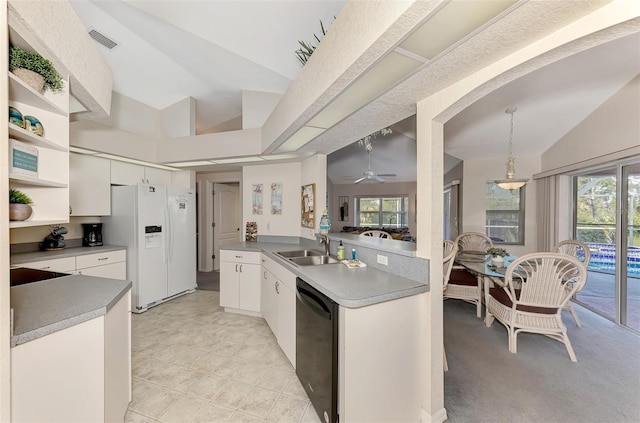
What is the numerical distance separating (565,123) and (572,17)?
3.62 metres

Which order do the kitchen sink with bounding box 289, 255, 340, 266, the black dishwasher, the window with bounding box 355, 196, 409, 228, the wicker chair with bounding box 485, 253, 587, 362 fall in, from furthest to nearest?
Answer: the window with bounding box 355, 196, 409, 228 < the kitchen sink with bounding box 289, 255, 340, 266 < the wicker chair with bounding box 485, 253, 587, 362 < the black dishwasher

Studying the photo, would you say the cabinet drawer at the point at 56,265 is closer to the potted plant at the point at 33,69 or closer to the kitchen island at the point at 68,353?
the kitchen island at the point at 68,353

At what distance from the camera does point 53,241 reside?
2.90 metres

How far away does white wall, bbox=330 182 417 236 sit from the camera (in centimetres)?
849

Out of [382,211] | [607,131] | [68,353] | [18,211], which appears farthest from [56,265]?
[382,211]

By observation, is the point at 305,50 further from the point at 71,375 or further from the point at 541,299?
the point at 541,299

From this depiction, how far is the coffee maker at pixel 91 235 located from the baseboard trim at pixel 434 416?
162 inches

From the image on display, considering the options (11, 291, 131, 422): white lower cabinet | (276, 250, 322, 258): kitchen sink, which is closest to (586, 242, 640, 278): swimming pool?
(276, 250, 322, 258): kitchen sink

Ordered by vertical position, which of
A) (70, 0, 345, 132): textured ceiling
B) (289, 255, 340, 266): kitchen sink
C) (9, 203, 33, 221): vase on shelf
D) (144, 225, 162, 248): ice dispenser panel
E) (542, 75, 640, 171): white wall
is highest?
(70, 0, 345, 132): textured ceiling

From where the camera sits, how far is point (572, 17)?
37.5 inches

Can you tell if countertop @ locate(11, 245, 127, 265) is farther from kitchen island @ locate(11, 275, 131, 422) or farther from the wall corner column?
the wall corner column

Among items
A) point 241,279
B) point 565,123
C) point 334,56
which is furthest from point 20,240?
point 565,123

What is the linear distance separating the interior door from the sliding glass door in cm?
632

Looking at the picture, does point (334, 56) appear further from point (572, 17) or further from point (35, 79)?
point (35, 79)
